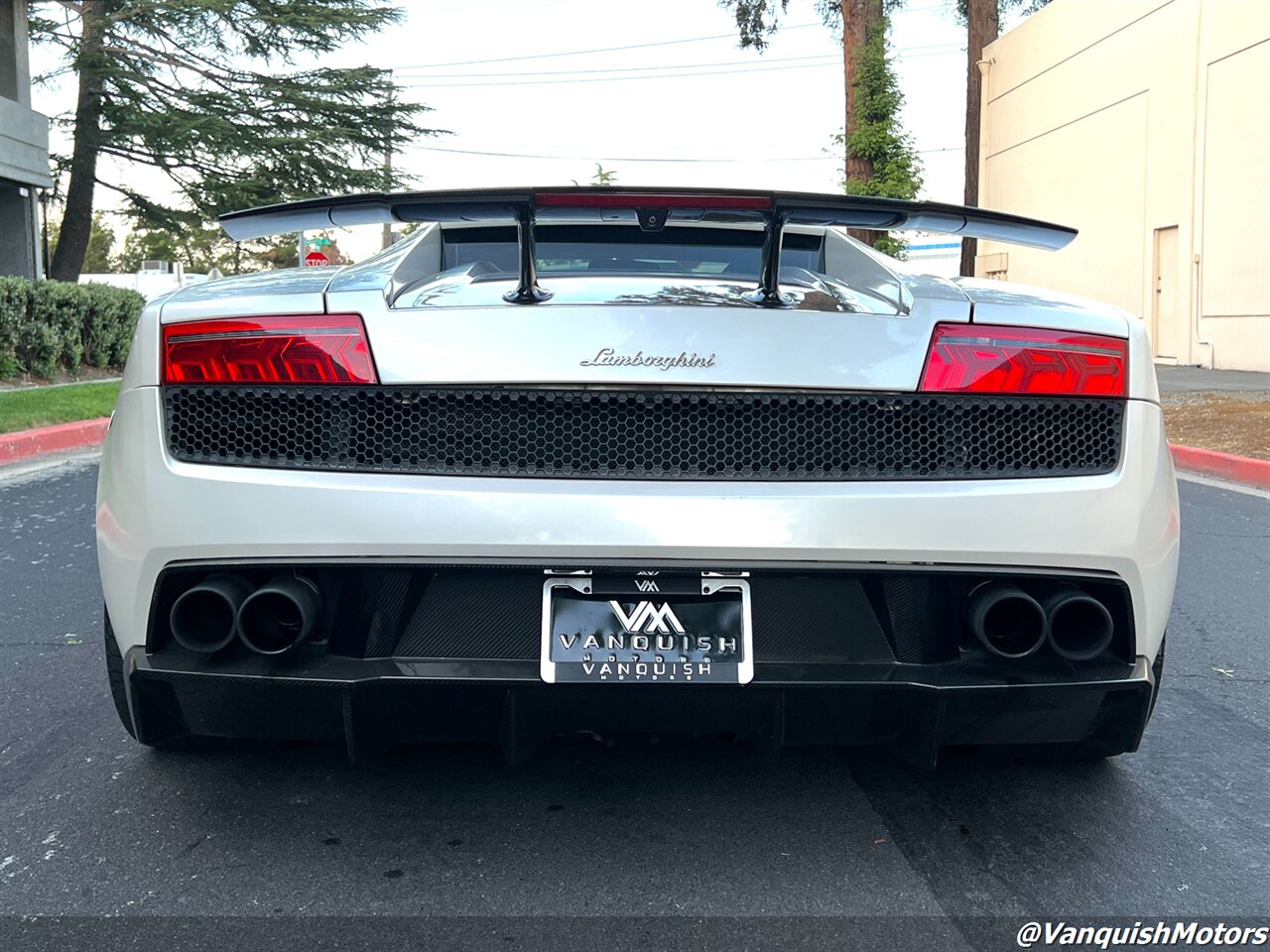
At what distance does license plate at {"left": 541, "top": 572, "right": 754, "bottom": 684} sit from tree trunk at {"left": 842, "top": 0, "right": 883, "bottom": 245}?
2093 cm

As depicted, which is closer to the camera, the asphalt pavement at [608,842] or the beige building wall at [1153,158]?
the asphalt pavement at [608,842]

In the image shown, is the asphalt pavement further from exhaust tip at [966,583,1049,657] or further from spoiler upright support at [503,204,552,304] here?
spoiler upright support at [503,204,552,304]

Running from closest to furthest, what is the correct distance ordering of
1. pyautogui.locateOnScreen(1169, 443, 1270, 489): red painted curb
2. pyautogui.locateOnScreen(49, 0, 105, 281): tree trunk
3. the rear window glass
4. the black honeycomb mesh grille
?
the black honeycomb mesh grille < the rear window glass < pyautogui.locateOnScreen(1169, 443, 1270, 489): red painted curb < pyautogui.locateOnScreen(49, 0, 105, 281): tree trunk

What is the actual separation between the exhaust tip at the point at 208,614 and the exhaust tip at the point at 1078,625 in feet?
4.88

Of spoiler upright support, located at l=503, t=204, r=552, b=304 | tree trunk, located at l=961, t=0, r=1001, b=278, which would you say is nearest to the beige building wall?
tree trunk, located at l=961, t=0, r=1001, b=278

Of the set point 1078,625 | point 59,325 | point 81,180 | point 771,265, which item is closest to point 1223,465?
point 1078,625

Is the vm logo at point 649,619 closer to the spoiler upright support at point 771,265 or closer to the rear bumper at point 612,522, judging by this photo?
the rear bumper at point 612,522

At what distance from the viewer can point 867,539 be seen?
223 cm

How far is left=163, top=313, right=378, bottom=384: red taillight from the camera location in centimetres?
231

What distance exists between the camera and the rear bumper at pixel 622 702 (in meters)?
2.22

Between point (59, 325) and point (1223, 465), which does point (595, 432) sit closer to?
point (1223, 465)

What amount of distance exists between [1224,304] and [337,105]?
17740 millimetres

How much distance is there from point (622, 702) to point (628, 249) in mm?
1473

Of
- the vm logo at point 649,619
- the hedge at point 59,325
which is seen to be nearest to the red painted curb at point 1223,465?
the vm logo at point 649,619
